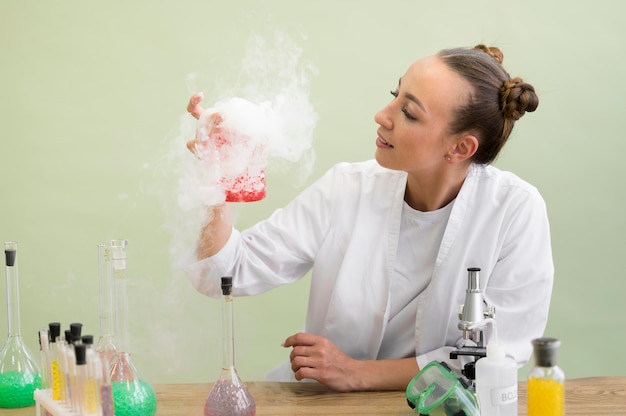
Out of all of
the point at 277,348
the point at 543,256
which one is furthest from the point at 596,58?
the point at 277,348

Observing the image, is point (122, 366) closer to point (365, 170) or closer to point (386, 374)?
point (386, 374)

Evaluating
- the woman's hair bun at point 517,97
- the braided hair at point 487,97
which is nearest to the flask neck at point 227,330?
the braided hair at point 487,97

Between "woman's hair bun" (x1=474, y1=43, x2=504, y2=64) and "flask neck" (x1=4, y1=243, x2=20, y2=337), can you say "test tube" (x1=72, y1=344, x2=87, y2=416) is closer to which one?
"flask neck" (x1=4, y1=243, x2=20, y2=337)

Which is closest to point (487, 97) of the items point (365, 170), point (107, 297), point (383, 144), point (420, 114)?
point (420, 114)

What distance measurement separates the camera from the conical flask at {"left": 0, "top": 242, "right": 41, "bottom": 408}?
71.4 inches

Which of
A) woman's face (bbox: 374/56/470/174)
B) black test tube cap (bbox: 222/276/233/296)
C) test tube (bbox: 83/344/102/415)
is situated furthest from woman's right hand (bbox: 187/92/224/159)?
test tube (bbox: 83/344/102/415)

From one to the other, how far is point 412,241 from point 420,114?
1.23ft

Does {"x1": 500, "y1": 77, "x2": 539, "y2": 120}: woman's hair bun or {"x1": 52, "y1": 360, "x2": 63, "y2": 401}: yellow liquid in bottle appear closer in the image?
{"x1": 52, "y1": 360, "x2": 63, "y2": 401}: yellow liquid in bottle

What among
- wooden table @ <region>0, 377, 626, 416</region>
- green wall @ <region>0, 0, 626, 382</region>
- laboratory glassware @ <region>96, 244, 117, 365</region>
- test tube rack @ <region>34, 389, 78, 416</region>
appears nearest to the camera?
test tube rack @ <region>34, 389, 78, 416</region>

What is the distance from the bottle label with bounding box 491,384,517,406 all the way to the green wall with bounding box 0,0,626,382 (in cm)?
175

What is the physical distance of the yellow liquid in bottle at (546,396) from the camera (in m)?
1.38

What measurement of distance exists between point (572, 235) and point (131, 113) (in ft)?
5.92

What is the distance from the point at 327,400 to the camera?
1960mm

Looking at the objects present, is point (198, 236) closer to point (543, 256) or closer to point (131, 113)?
point (543, 256)
